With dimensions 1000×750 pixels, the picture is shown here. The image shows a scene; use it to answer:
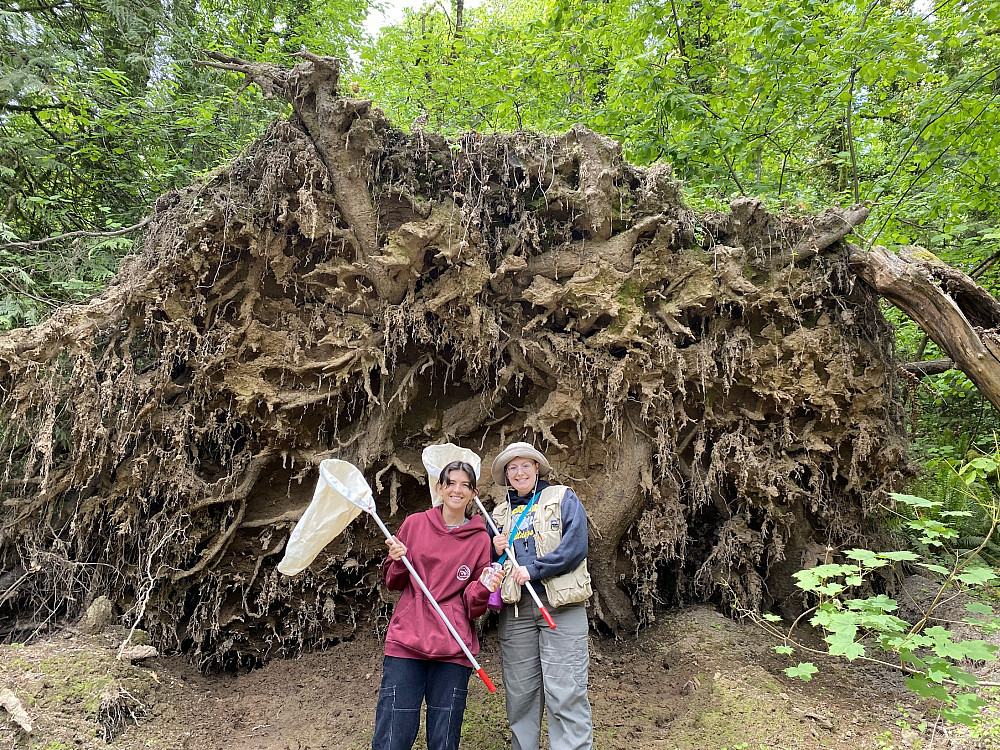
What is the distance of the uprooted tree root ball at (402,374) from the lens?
395 cm

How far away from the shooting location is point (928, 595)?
4.70 meters

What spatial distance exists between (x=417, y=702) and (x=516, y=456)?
1312mm

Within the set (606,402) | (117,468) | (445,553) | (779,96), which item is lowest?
(445,553)

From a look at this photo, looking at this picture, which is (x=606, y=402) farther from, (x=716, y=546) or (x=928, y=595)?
(x=928, y=595)

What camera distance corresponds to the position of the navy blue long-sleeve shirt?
270 cm

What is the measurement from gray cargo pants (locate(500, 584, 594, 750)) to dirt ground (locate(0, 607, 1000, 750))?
0.87m

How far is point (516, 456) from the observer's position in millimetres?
2980

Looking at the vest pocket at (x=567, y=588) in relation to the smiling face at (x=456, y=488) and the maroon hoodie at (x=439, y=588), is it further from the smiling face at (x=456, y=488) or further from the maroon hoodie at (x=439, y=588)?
the smiling face at (x=456, y=488)

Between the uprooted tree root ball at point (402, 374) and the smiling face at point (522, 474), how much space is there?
4.23 ft

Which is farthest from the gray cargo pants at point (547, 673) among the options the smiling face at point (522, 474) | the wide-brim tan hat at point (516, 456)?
the wide-brim tan hat at point (516, 456)

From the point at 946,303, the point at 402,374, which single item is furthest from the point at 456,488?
the point at 946,303

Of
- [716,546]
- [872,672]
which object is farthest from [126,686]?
[872,672]

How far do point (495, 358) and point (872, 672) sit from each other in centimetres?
372

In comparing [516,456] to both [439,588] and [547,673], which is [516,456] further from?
[547,673]
